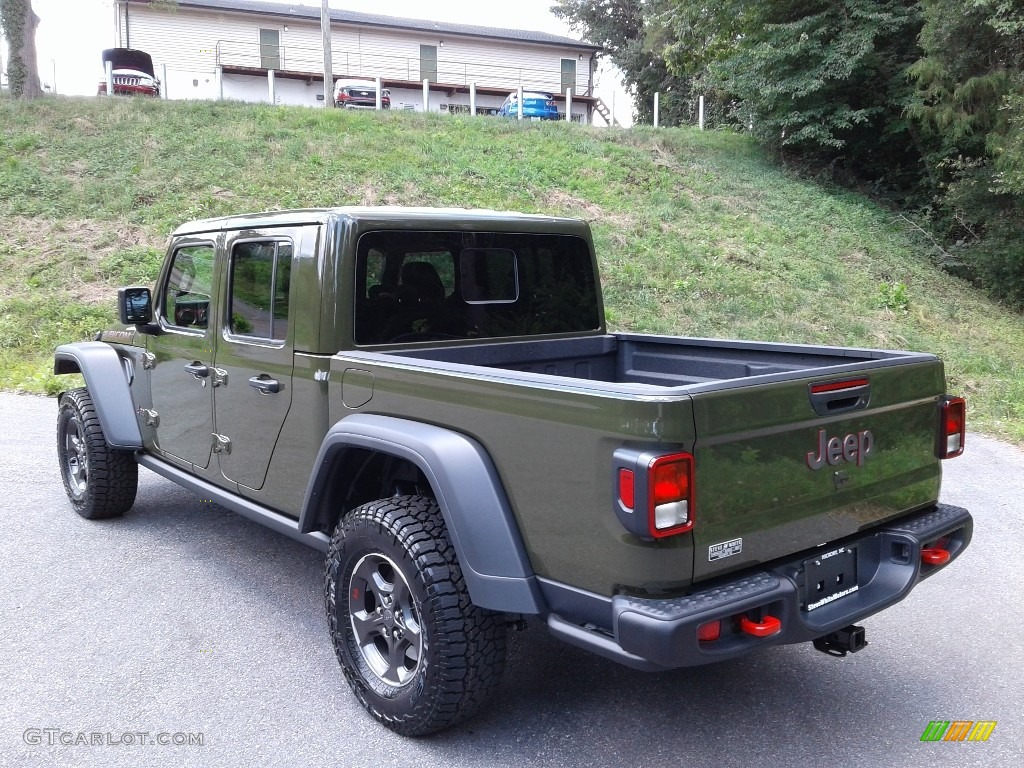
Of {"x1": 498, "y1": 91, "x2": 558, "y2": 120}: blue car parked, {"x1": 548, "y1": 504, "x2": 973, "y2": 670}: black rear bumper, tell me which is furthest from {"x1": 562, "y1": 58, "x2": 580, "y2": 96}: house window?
{"x1": 548, "y1": 504, "x2": 973, "y2": 670}: black rear bumper

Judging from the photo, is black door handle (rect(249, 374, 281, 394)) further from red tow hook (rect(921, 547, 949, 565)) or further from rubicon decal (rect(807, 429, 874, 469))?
red tow hook (rect(921, 547, 949, 565))

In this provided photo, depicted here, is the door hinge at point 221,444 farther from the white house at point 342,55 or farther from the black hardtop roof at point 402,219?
the white house at point 342,55

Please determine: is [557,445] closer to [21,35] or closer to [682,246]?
[682,246]

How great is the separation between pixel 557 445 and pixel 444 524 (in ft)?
2.02

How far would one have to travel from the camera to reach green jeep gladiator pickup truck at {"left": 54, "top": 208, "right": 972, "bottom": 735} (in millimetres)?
2434

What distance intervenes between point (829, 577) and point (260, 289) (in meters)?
2.67

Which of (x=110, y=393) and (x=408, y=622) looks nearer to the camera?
(x=408, y=622)

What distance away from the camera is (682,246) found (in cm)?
1458

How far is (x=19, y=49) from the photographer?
18.0 metres

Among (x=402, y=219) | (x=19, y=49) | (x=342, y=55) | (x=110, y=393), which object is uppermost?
(x=342, y=55)

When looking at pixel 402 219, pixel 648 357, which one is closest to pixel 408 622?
pixel 402 219

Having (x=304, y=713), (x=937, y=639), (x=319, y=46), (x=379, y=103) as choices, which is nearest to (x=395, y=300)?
(x=304, y=713)

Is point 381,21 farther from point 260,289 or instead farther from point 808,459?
point 808,459

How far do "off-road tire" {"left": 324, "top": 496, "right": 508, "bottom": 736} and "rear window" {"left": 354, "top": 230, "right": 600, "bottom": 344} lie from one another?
0.92 m
